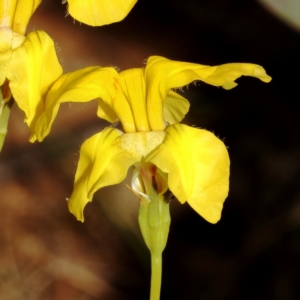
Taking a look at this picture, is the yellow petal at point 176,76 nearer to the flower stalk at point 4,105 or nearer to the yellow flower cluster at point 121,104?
the yellow flower cluster at point 121,104

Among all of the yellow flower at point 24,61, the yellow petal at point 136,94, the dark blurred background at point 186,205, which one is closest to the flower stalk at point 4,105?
the yellow flower at point 24,61

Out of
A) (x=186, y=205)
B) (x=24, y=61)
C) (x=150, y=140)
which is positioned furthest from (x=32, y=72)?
(x=186, y=205)

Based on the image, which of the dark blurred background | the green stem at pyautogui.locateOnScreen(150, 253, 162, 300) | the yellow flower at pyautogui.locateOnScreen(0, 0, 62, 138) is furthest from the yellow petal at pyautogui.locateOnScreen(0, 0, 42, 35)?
the dark blurred background

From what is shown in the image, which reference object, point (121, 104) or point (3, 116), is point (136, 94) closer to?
point (121, 104)

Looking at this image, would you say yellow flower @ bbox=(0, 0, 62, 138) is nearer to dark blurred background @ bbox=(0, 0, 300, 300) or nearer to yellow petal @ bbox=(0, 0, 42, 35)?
yellow petal @ bbox=(0, 0, 42, 35)

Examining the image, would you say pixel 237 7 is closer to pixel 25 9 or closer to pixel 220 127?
pixel 220 127

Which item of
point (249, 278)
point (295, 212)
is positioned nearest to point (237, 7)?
point (295, 212)

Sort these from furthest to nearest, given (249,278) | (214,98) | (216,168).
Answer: (214,98)
(249,278)
(216,168)
